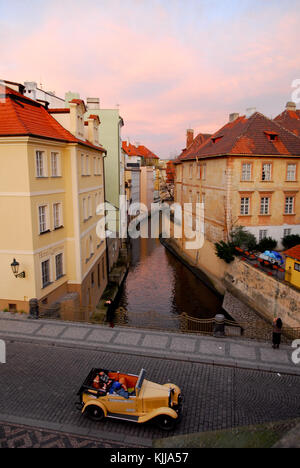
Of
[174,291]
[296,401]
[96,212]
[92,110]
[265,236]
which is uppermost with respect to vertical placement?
[92,110]

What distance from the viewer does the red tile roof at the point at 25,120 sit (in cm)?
1549

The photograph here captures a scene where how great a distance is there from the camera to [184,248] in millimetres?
42312

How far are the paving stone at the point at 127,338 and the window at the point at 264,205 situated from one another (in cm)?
1864

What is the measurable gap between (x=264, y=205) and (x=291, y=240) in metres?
3.72

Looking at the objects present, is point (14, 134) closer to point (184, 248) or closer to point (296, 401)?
point (296, 401)

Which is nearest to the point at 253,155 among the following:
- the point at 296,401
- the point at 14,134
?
the point at 14,134

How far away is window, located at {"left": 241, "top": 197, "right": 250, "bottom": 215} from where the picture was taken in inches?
1134

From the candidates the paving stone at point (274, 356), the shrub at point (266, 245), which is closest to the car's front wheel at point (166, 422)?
the paving stone at point (274, 356)

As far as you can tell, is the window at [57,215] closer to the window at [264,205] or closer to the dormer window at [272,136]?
the window at [264,205]

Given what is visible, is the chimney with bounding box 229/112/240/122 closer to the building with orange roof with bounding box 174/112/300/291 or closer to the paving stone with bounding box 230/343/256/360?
the building with orange roof with bounding box 174/112/300/291

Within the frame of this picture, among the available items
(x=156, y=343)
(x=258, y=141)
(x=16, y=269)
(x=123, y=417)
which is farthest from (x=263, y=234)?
(x=123, y=417)

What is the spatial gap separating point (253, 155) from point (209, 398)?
71.1 feet

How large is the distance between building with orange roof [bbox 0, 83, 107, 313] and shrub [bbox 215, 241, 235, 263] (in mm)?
11292

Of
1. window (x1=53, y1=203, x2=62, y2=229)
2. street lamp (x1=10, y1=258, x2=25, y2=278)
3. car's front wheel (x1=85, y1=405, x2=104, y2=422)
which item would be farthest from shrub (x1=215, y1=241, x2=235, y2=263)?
car's front wheel (x1=85, y1=405, x2=104, y2=422)
